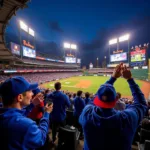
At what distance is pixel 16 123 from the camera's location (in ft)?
4.63

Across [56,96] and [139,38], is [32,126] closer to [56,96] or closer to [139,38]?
[56,96]

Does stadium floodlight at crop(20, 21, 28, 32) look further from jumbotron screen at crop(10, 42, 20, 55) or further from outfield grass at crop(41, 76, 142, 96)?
outfield grass at crop(41, 76, 142, 96)

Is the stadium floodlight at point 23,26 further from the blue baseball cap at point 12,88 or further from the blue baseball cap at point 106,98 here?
the blue baseball cap at point 106,98

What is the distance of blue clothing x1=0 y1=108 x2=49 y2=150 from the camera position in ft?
4.49

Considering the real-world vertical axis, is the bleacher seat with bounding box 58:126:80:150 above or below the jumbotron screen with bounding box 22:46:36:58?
below

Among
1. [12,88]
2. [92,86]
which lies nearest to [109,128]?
[12,88]

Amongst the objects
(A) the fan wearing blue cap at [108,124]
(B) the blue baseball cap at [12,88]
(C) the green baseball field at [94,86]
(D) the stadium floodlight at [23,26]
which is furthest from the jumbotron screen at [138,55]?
(B) the blue baseball cap at [12,88]

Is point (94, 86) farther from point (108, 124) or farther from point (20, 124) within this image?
point (20, 124)

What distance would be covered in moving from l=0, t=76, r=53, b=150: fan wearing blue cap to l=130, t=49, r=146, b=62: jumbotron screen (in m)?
48.1

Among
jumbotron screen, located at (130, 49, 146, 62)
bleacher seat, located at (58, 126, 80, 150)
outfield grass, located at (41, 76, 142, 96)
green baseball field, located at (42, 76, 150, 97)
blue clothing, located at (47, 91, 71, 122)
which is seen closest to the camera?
bleacher seat, located at (58, 126, 80, 150)

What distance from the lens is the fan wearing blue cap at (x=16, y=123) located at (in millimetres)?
1374

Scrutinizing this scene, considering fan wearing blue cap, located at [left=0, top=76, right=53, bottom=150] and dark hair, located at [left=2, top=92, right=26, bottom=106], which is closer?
fan wearing blue cap, located at [left=0, top=76, right=53, bottom=150]

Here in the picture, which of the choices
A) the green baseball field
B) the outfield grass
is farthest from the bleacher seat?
the outfield grass

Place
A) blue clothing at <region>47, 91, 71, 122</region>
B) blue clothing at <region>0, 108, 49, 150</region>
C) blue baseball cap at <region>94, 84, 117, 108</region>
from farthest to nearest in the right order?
blue clothing at <region>47, 91, 71, 122</region>
blue baseball cap at <region>94, 84, 117, 108</region>
blue clothing at <region>0, 108, 49, 150</region>
